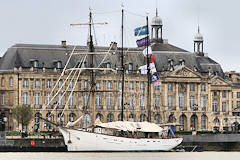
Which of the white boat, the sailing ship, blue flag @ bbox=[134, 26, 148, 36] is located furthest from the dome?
the white boat

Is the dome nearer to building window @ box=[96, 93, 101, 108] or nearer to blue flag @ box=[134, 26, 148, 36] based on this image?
building window @ box=[96, 93, 101, 108]

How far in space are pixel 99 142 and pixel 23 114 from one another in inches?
1437

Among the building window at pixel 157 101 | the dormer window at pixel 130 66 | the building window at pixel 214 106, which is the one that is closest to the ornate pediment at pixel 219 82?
the building window at pixel 214 106

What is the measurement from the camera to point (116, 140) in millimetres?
127312

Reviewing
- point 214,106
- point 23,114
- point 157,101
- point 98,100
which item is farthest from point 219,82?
point 23,114

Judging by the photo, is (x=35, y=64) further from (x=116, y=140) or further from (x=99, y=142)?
(x=99, y=142)

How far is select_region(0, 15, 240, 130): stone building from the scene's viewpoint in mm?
168625

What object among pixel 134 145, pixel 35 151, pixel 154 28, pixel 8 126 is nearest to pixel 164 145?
pixel 134 145

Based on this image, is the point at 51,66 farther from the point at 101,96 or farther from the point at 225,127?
the point at 225,127

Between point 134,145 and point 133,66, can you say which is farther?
point 133,66

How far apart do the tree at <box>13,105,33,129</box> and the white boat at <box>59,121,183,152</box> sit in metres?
32.8

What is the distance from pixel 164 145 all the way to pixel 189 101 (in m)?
51.7

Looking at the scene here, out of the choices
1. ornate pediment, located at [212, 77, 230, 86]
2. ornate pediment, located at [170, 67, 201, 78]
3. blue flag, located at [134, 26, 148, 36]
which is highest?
blue flag, located at [134, 26, 148, 36]

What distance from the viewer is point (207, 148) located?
5458 inches
